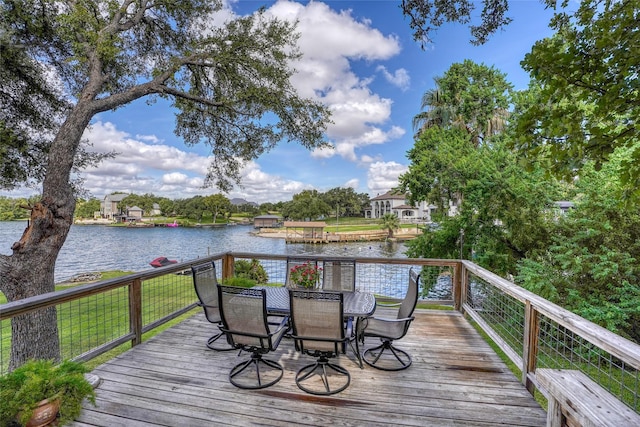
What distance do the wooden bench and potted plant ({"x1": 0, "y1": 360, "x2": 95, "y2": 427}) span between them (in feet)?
9.58

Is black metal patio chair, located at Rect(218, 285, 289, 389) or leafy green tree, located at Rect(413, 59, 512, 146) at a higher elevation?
leafy green tree, located at Rect(413, 59, 512, 146)

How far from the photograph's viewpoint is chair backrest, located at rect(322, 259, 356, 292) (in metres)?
4.23

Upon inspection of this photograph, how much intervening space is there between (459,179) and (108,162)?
31.1 feet

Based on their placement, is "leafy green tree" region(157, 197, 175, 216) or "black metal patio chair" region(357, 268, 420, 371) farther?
"leafy green tree" region(157, 197, 175, 216)

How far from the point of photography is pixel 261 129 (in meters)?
6.72

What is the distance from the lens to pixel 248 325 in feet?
8.80

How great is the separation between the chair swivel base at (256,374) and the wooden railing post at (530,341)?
2264mm

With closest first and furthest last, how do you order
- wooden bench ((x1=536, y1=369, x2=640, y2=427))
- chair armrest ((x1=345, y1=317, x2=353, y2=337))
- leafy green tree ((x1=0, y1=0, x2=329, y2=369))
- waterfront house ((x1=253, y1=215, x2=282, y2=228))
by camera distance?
wooden bench ((x1=536, y1=369, x2=640, y2=427)), chair armrest ((x1=345, y1=317, x2=353, y2=337)), leafy green tree ((x1=0, y1=0, x2=329, y2=369)), waterfront house ((x1=253, y1=215, x2=282, y2=228))

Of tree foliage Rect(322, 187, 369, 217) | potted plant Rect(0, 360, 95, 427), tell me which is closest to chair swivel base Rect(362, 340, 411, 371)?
potted plant Rect(0, 360, 95, 427)

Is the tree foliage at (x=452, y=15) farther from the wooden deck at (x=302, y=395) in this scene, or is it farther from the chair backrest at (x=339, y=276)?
the wooden deck at (x=302, y=395)

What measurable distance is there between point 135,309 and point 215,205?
5539 centimetres

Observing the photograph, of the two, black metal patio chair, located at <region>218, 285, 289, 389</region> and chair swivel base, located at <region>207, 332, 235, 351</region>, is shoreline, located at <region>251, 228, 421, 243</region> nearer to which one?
chair swivel base, located at <region>207, 332, 235, 351</region>

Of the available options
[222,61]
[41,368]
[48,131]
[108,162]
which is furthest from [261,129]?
[41,368]

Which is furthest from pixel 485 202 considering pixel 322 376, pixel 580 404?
pixel 580 404
